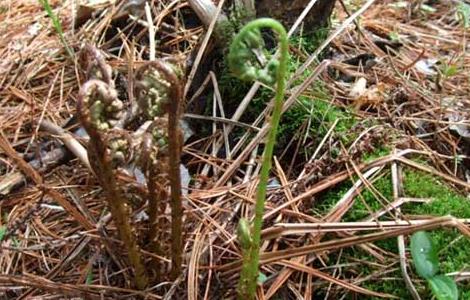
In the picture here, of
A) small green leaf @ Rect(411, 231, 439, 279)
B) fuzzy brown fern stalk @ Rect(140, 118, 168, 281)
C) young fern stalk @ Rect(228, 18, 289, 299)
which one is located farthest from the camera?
small green leaf @ Rect(411, 231, 439, 279)

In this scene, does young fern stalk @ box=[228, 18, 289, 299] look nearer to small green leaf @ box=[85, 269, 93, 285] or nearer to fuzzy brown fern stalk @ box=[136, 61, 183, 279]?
fuzzy brown fern stalk @ box=[136, 61, 183, 279]

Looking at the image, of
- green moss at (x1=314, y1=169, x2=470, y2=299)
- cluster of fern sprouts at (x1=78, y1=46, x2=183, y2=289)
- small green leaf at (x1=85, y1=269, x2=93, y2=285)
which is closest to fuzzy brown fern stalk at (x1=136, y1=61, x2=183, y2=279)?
cluster of fern sprouts at (x1=78, y1=46, x2=183, y2=289)

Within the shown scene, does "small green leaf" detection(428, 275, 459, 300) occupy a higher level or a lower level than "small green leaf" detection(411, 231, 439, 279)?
lower

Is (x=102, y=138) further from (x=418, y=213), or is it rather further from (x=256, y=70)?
(x=418, y=213)

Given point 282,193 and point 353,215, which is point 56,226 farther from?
point 353,215

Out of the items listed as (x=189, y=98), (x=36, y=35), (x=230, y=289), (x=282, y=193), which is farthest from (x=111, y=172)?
(x=36, y=35)
